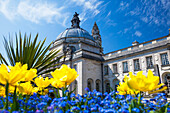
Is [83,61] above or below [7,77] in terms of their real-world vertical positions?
above

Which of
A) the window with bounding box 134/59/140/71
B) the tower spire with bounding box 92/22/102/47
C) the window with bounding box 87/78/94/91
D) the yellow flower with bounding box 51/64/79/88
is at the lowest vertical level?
the window with bounding box 87/78/94/91

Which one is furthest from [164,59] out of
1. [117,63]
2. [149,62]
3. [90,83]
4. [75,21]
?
[75,21]

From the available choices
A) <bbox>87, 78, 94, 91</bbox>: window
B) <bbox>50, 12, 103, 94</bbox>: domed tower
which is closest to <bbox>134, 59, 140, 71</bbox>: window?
<bbox>50, 12, 103, 94</bbox>: domed tower

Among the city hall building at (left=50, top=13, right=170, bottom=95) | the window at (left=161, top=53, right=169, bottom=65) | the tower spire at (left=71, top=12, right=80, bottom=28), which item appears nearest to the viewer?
the window at (left=161, top=53, right=169, bottom=65)

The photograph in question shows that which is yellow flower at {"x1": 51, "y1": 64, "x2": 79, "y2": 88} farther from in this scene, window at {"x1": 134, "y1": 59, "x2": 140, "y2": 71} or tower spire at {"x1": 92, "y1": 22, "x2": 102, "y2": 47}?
tower spire at {"x1": 92, "y1": 22, "x2": 102, "y2": 47}

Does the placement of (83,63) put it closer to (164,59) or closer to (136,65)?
(136,65)

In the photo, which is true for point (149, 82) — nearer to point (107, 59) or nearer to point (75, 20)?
point (107, 59)

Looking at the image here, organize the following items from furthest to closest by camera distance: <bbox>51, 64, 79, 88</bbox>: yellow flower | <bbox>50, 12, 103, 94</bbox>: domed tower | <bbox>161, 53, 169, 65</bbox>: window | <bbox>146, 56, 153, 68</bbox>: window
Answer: <bbox>50, 12, 103, 94</bbox>: domed tower, <bbox>146, 56, 153, 68</bbox>: window, <bbox>161, 53, 169, 65</bbox>: window, <bbox>51, 64, 79, 88</bbox>: yellow flower

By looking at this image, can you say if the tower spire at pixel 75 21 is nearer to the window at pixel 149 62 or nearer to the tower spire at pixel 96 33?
the tower spire at pixel 96 33

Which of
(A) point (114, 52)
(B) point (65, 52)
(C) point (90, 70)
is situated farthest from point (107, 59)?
(B) point (65, 52)

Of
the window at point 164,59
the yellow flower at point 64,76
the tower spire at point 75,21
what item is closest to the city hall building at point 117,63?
the window at point 164,59

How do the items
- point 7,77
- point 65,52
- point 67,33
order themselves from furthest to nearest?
point 67,33
point 65,52
point 7,77

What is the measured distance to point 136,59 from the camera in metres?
20.6

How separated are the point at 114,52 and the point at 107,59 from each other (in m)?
1.79
